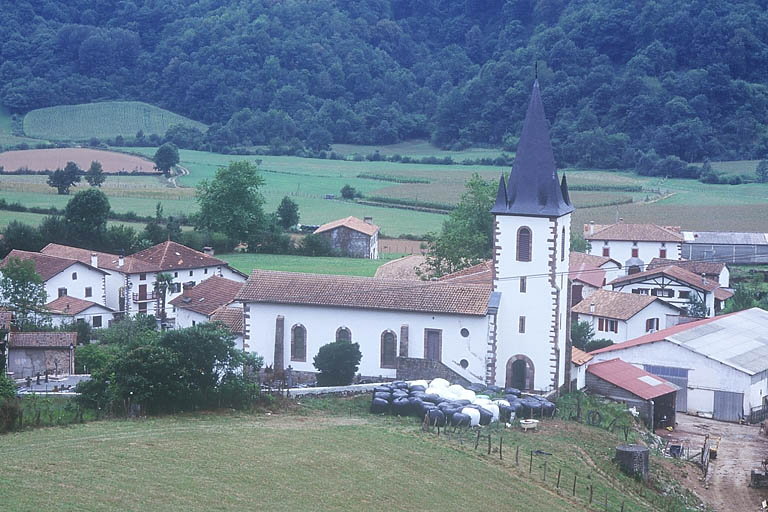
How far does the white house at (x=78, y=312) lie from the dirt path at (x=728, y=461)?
3199 centimetres

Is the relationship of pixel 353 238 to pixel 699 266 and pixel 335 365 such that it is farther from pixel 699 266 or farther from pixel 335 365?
pixel 335 365

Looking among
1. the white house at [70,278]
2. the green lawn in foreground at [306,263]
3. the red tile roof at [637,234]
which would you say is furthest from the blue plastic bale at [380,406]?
the red tile roof at [637,234]

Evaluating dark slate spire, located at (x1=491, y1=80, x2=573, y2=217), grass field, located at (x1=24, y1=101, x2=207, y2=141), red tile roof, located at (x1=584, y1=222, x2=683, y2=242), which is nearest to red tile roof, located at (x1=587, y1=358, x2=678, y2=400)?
dark slate spire, located at (x1=491, y1=80, x2=573, y2=217)

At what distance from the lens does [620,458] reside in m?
39.9

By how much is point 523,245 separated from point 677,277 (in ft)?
89.0

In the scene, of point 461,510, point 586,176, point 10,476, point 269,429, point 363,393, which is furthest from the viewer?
point 586,176

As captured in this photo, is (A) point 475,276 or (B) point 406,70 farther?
(B) point 406,70

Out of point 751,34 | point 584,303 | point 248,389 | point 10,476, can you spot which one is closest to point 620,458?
point 248,389

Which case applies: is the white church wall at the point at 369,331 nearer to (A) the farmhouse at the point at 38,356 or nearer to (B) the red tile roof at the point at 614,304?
(A) the farmhouse at the point at 38,356

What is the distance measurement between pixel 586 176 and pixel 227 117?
49.9 metres

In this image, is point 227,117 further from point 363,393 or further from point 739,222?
point 363,393

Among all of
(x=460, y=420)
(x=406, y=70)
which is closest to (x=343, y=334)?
(x=460, y=420)

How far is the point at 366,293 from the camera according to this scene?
51.4 m

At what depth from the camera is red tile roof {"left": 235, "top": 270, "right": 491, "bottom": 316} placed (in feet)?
164
